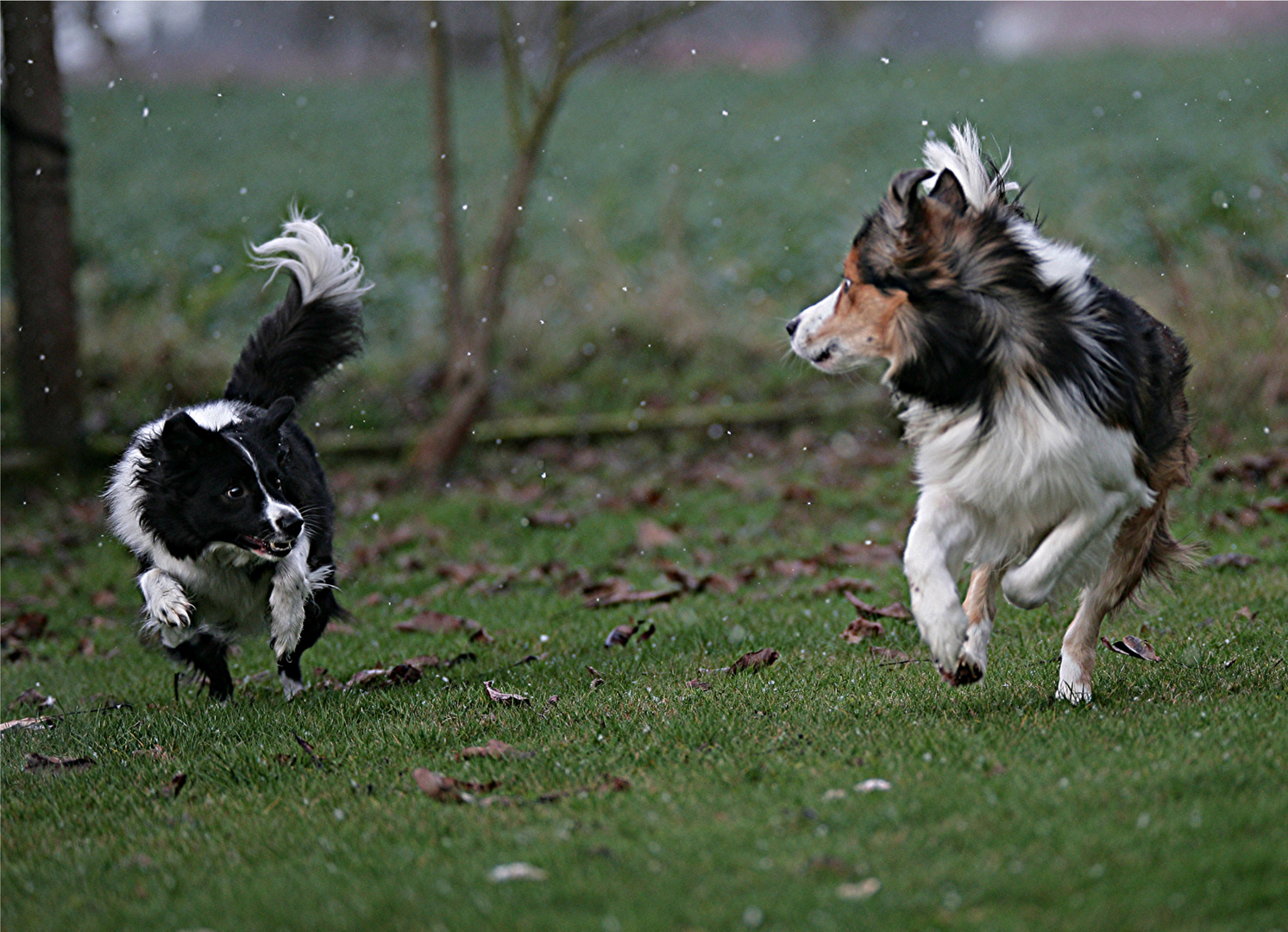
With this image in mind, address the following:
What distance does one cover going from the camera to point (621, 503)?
385 inches

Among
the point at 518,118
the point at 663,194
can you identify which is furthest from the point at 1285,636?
the point at 663,194

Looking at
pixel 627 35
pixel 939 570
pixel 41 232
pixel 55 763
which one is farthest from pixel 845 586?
pixel 41 232

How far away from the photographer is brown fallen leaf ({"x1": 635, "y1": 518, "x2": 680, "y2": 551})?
8.52 meters

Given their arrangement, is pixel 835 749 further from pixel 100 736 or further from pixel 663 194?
pixel 663 194

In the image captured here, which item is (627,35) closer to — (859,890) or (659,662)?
(659,662)

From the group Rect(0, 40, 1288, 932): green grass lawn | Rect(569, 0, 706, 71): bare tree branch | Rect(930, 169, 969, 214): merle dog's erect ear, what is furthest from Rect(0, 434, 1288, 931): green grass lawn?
Rect(569, 0, 706, 71): bare tree branch

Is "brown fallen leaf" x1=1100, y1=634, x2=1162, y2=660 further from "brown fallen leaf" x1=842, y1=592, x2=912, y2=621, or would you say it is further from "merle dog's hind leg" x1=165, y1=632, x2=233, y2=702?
"merle dog's hind leg" x1=165, y1=632, x2=233, y2=702

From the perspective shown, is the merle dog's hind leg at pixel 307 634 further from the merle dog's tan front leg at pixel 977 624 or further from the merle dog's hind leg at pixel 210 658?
the merle dog's tan front leg at pixel 977 624

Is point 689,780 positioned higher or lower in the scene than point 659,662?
higher

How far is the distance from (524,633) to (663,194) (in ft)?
48.2

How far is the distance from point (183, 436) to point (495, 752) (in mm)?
2058

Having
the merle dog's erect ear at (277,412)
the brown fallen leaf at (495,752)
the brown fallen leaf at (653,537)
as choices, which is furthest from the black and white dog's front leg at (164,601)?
the brown fallen leaf at (653,537)

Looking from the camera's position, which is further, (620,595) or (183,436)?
(620,595)

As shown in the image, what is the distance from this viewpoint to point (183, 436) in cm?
509
